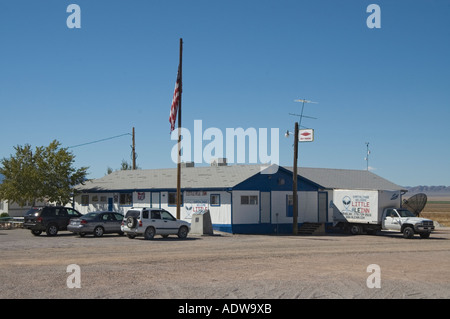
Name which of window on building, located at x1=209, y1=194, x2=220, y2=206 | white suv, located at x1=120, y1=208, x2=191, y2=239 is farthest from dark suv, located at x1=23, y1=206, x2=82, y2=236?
window on building, located at x1=209, y1=194, x2=220, y2=206

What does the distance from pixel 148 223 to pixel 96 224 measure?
3.64 m

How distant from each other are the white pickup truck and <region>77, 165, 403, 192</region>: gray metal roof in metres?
4.00

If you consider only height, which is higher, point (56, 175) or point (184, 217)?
point (56, 175)

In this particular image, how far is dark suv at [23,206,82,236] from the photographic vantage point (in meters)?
32.5

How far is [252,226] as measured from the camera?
37156 mm

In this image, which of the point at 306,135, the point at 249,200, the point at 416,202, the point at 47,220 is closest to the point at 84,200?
the point at 47,220

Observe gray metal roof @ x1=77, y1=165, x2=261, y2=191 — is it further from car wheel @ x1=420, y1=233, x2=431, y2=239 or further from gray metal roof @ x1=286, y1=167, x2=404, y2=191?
gray metal roof @ x1=286, y1=167, x2=404, y2=191

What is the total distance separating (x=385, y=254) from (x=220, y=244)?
7.77 meters

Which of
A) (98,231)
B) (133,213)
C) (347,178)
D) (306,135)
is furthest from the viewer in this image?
(347,178)

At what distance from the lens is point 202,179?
39.6 meters

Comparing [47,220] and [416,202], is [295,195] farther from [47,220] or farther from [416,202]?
[416,202]

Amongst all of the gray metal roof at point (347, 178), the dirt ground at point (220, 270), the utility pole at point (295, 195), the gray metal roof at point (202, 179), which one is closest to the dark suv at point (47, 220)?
the dirt ground at point (220, 270)
